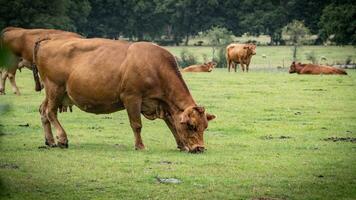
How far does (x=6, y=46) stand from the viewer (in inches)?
80.1

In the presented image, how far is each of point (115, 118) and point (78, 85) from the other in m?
5.26

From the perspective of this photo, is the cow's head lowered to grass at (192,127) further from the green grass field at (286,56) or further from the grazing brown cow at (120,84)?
the green grass field at (286,56)

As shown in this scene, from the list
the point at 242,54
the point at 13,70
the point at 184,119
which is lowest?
the point at 242,54

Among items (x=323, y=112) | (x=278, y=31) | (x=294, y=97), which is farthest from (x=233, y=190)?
(x=278, y=31)

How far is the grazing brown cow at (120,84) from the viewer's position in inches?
445

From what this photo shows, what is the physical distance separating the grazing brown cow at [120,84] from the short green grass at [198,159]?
0.45m

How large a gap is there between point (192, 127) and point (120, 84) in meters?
1.40

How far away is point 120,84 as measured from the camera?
37.4 feet

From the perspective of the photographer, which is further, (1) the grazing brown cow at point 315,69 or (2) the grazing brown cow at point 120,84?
(1) the grazing brown cow at point 315,69

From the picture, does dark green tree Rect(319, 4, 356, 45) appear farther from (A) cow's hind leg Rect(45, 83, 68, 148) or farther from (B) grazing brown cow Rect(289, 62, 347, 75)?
(A) cow's hind leg Rect(45, 83, 68, 148)

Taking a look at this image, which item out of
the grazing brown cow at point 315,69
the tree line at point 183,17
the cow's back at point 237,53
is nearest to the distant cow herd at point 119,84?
the grazing brown cow at point 315,69

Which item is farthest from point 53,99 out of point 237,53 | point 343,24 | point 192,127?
point 343,24

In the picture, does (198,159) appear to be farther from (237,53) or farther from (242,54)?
(237,53)

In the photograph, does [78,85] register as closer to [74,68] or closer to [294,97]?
[74,68]
